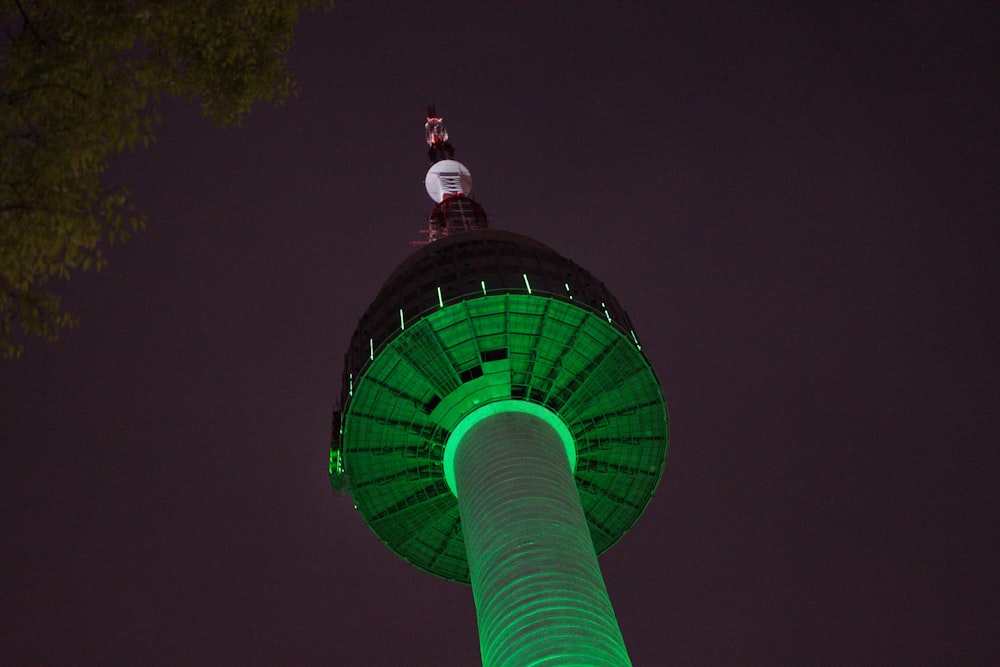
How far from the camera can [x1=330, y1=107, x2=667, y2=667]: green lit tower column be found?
26719 mm

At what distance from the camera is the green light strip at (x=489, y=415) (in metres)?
29.6

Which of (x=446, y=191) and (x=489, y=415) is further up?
(x=446, y=191)

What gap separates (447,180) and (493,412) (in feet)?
65.5

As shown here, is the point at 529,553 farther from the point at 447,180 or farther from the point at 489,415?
the point at 447,180

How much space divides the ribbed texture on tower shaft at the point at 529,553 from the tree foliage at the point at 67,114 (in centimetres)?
1469

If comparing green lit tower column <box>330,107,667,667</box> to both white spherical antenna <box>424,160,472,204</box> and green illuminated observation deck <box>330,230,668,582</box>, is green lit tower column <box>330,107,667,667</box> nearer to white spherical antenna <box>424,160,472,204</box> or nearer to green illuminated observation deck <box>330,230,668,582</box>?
green illuminated observation deck <box>330,230,668,582</box>

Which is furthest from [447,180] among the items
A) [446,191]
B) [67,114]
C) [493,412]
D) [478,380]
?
[67,114]

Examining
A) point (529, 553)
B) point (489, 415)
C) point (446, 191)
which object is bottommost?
point (529, 553)

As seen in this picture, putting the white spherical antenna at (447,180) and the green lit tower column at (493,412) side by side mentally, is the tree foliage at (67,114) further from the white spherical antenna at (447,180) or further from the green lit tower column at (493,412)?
the white spherical antenna at (447,180)

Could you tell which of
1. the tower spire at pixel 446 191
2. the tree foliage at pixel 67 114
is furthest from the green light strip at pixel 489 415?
the tree foliage at pixel 67 114

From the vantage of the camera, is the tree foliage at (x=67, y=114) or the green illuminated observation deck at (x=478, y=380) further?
the green illuminated observation deck at (x=478, y=380)

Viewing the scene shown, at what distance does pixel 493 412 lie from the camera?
2942cm

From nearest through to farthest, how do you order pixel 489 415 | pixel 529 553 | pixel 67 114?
pixel 67 114, pixel 529 553, pixel 489 415

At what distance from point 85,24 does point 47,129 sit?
1626mm
